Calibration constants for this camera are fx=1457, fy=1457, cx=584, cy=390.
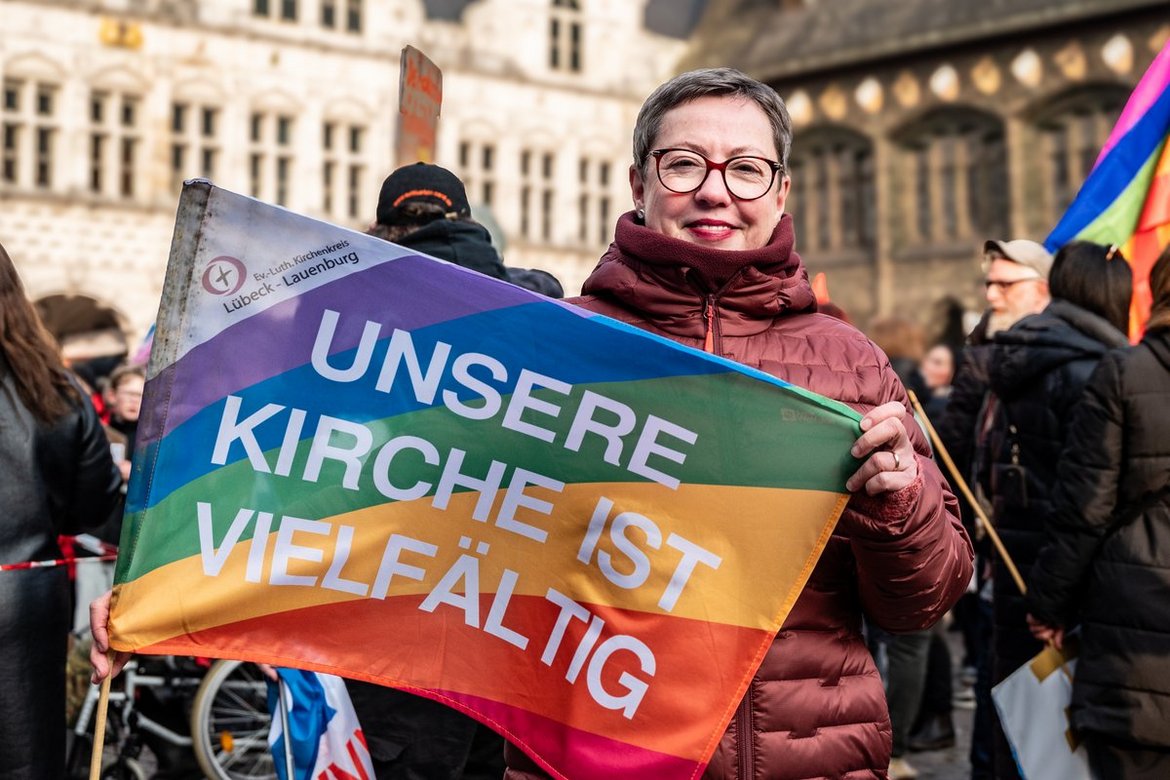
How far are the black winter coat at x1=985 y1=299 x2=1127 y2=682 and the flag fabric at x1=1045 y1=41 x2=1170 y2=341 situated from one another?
991 millimetres

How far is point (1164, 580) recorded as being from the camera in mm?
3713

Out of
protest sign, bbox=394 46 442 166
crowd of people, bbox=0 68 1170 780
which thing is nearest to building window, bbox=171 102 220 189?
crowd of people, bbox=0 68 1170 780

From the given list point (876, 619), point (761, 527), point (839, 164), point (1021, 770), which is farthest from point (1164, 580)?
point (839, 164)

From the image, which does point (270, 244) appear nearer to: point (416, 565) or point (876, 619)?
point (416, 565)

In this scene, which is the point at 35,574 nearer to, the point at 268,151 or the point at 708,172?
the point at 708,172

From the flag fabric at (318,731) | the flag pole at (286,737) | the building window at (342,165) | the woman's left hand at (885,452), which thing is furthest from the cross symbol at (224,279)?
the building window at (342,165)

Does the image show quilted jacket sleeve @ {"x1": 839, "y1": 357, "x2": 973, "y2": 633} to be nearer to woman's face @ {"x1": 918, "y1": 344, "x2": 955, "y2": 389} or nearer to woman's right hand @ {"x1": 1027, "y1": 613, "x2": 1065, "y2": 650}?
woman's right hand @ {"x1": 1027, "y1": 613, "x2": 1065, "y2": 650}

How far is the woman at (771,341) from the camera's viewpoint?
2.23 meters

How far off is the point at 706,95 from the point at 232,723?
14.7ft

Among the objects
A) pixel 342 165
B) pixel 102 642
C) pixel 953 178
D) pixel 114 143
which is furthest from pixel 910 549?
pixel 953 178

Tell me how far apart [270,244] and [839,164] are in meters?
→ 29.7

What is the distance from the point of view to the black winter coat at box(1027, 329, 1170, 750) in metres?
3.69

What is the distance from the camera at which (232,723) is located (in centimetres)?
607

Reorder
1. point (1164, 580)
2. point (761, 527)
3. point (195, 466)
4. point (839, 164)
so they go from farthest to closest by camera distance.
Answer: point (839, 164) → point (1164, 580) → point (195, 466) → point (761, 527)
